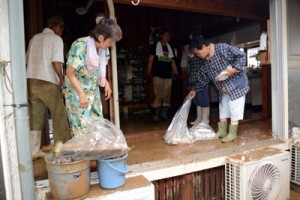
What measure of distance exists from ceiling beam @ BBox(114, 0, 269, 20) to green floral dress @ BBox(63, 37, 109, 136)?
102 centimetres

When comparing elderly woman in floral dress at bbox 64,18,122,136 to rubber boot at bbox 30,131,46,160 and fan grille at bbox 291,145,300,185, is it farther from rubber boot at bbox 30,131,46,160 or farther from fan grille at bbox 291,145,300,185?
fan grille at bbox 291,145,300,185

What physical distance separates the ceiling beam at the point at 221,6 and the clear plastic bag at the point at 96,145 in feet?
5.14

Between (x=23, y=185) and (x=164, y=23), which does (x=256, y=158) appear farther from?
(x=164, y=23)

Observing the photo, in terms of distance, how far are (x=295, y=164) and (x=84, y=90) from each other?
2.87 m

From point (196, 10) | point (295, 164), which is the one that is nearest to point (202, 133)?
point (295, 164)

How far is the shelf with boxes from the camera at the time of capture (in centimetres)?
610

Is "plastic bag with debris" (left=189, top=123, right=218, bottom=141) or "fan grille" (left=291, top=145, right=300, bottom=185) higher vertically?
"plastic bag with debris" (left=189, top=123, right=218, bottom=141)

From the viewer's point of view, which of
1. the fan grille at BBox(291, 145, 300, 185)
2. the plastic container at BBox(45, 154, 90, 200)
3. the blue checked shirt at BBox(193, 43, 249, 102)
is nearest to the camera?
the plastic container at BBox(45, 154, 90, 200)

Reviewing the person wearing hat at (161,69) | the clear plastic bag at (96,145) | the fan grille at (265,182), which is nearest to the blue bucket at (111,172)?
the clear plastic bag at (96,145)

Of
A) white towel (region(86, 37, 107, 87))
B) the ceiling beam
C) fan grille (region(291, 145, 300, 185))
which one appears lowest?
fan grille (region(291, 145, 300, 185))

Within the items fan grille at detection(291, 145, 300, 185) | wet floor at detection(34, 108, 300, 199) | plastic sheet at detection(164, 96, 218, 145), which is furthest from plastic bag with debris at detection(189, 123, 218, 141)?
fan grille at detection(291, 145, 300, 185)

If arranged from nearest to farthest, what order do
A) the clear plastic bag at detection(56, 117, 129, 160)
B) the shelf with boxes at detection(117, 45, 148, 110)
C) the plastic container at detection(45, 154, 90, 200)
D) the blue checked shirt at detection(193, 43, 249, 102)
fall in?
the plastic container at detection(45, 154, 90, 200) → the clear plastic bag at detection(56, 117, 129, 160) → the blue checked shirt at detection(193, 43, 249, 102) → the shelf with boxes at detection(117, 45, 148, 110)

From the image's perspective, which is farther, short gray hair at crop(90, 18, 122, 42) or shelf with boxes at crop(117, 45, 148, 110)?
shelf with boxes at crop(117, 45, 148, 110)

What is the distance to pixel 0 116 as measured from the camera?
1591 mm
